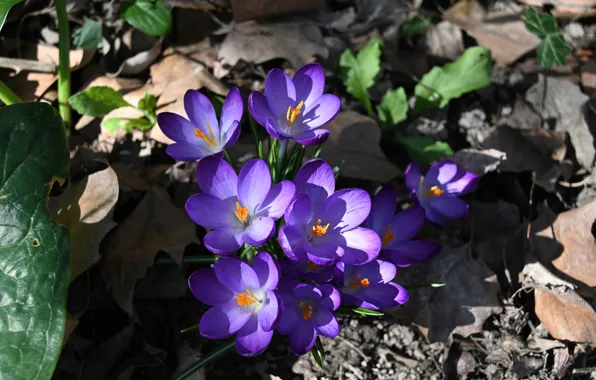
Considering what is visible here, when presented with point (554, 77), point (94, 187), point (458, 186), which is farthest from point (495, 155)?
point (94, 187)

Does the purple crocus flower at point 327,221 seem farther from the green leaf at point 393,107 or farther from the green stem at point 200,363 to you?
the green leaf at point 393,107

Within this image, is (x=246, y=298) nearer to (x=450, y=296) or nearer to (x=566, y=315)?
(x=450, y=296)

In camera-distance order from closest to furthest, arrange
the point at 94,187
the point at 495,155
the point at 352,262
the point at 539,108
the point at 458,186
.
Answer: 1. the point at 352,262
2. the point at 94,187
3. the point at 458,186
4. the point at 495,155
5. the point at 539,108

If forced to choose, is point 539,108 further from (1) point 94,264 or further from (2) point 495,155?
(1) point 94,264

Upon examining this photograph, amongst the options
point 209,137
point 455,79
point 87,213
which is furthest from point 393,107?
point 87,213

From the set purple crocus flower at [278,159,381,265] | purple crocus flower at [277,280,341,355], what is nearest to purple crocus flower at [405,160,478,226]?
purple crocus flower at [278,159,381,265]

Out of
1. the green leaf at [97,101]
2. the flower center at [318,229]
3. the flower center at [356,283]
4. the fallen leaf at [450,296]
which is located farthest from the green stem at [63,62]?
the fallen leaf at [450,296]
